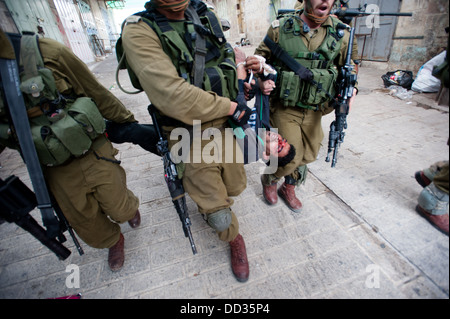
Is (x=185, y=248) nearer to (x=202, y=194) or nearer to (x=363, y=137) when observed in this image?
(x=202, y=194)

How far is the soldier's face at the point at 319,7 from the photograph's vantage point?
1.79 metres

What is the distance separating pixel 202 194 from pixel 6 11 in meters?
8.97

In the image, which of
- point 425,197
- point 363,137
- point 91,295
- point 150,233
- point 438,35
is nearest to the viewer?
point 425,197

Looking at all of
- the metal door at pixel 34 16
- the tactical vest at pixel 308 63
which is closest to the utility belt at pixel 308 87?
the tactical vest at pixel 308 63

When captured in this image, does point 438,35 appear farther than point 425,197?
Yes

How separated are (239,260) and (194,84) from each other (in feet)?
4.67

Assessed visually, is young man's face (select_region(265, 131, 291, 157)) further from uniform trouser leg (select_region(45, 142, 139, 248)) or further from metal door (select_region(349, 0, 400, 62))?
metal door (select_region(349, 0, 400, 62))

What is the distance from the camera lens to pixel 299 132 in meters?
2.22

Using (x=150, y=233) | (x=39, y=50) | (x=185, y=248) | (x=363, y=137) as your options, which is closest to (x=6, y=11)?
(x=39, y=50)

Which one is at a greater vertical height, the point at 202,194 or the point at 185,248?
the point at 202,194

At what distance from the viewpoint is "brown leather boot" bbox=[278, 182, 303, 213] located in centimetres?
238

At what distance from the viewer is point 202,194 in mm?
1662

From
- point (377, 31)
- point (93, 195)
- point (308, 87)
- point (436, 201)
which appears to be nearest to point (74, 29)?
point (377, 31)

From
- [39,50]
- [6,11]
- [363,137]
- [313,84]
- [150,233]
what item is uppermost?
[6,11]
